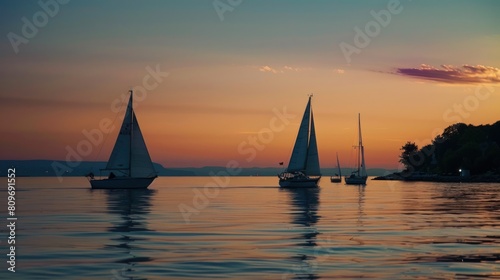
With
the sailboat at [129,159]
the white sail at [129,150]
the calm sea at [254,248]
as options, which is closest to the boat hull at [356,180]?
the sailboat at [129,159]

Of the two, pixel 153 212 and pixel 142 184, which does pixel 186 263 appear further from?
pixel 142 184

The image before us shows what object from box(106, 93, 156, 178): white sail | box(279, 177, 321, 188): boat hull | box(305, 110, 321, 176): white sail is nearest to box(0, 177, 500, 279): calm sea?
box(106, 93, 156, 178): white sail

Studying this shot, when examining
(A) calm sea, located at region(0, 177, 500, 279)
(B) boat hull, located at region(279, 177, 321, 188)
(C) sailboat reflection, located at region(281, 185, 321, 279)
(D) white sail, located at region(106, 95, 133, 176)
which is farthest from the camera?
(B) boat hull, located at region(279, 177, 321, 188)

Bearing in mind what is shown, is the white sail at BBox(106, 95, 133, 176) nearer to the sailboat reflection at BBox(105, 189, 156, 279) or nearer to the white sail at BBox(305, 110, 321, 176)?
the white sail at BBox(305, 110, 321, 176)

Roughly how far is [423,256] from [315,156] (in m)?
95.0

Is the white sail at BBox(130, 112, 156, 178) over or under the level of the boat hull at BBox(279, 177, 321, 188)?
over

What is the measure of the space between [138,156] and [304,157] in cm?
2834

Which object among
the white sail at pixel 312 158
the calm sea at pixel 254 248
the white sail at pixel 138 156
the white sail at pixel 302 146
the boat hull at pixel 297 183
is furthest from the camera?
the boat hull at pixel 297 183

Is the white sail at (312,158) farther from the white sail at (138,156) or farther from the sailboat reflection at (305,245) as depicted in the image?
the sailboat reflection at (305,245)

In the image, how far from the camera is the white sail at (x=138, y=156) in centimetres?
11012

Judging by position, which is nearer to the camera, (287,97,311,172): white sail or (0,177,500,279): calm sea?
(0,177,500,279): calm sea

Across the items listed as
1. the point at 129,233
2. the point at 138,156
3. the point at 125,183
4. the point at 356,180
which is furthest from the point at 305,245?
the point at 356,180

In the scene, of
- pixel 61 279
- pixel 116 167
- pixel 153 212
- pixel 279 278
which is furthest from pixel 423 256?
pixel 116 167

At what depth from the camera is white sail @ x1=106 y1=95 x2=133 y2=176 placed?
110m
